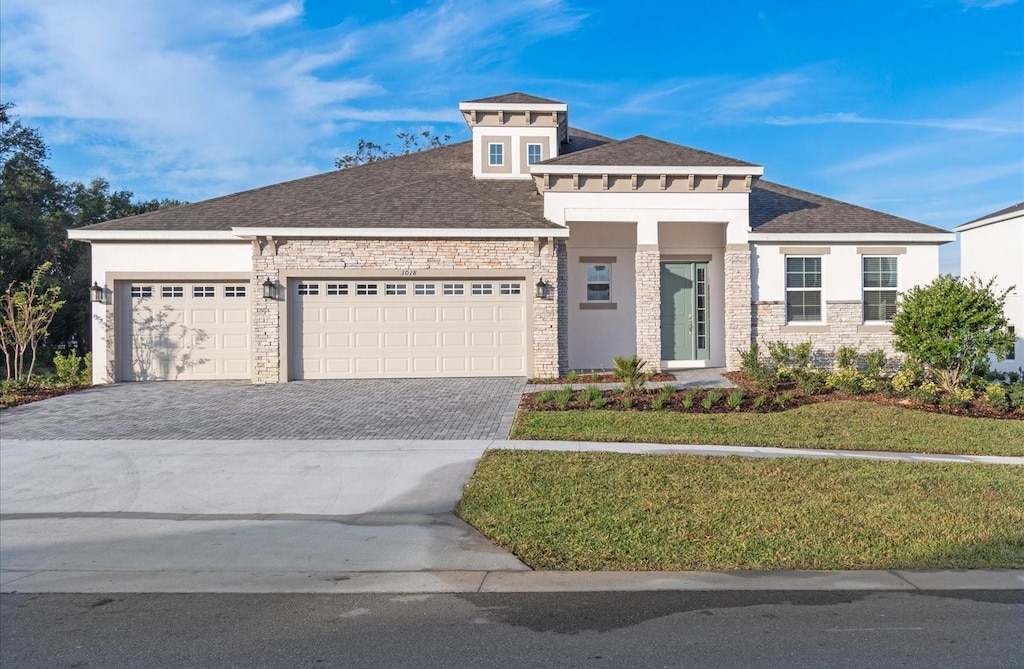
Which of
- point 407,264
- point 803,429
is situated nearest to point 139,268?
point 407,264

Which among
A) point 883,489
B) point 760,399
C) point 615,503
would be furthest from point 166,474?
point 760,399

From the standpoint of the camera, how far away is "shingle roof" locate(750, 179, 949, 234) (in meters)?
18.6

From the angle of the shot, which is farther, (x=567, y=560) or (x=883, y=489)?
(x=883, y=489)

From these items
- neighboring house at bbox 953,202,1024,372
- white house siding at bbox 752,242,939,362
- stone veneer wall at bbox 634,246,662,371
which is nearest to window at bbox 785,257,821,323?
white house siding at bbox 752,242,939,362

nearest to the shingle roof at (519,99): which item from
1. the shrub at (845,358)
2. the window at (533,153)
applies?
the window at (533,153)

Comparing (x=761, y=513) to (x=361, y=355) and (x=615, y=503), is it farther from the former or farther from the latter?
(x=361, y=355)

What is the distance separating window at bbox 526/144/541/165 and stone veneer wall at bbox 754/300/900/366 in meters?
7.43

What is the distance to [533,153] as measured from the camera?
70.2 feet

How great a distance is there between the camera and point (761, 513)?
7.21 meters

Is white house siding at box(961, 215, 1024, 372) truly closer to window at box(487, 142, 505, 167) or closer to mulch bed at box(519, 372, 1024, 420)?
mulch bed at box(519, 372, 1024, 420)

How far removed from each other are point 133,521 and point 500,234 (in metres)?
11.2

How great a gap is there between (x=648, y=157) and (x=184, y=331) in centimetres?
1194

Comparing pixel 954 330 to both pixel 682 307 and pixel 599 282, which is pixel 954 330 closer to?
pixel 682 307

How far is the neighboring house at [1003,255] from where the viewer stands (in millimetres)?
22375
